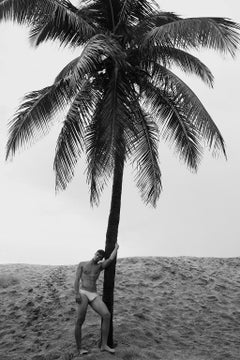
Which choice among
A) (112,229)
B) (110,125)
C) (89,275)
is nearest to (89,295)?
(89,275)

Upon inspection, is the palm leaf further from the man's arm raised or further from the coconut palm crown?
the man's arm raised

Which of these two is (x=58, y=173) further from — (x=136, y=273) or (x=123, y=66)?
(x=136, y=273)

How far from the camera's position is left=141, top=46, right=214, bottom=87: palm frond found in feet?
40.1

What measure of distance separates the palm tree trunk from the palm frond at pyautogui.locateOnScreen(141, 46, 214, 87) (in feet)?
8.22

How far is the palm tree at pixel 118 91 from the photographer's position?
1124 centimetres

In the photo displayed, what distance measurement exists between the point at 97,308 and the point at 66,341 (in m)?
2.52

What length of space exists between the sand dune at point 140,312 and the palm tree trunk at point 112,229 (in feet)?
4.05

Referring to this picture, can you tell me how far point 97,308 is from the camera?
11531 mm

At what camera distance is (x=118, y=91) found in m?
12.0

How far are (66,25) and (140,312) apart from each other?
28.2 ft

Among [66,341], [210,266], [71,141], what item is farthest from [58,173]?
[210,266]

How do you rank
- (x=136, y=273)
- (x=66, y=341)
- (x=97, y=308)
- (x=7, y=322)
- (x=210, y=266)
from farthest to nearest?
(x=210, y=266)
(x=136, y=273)
(x=7, y=322)
(x=66, y=341)
(x=97, y=308)

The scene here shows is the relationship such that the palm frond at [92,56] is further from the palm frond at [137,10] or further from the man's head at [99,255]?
the man's head at [99,255]

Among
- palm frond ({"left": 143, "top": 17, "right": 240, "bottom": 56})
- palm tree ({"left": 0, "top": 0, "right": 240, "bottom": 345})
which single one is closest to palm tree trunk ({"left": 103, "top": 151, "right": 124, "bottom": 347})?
palm tree ({"left": 0, "top": 0, "right": 240, "bottom": 345})
